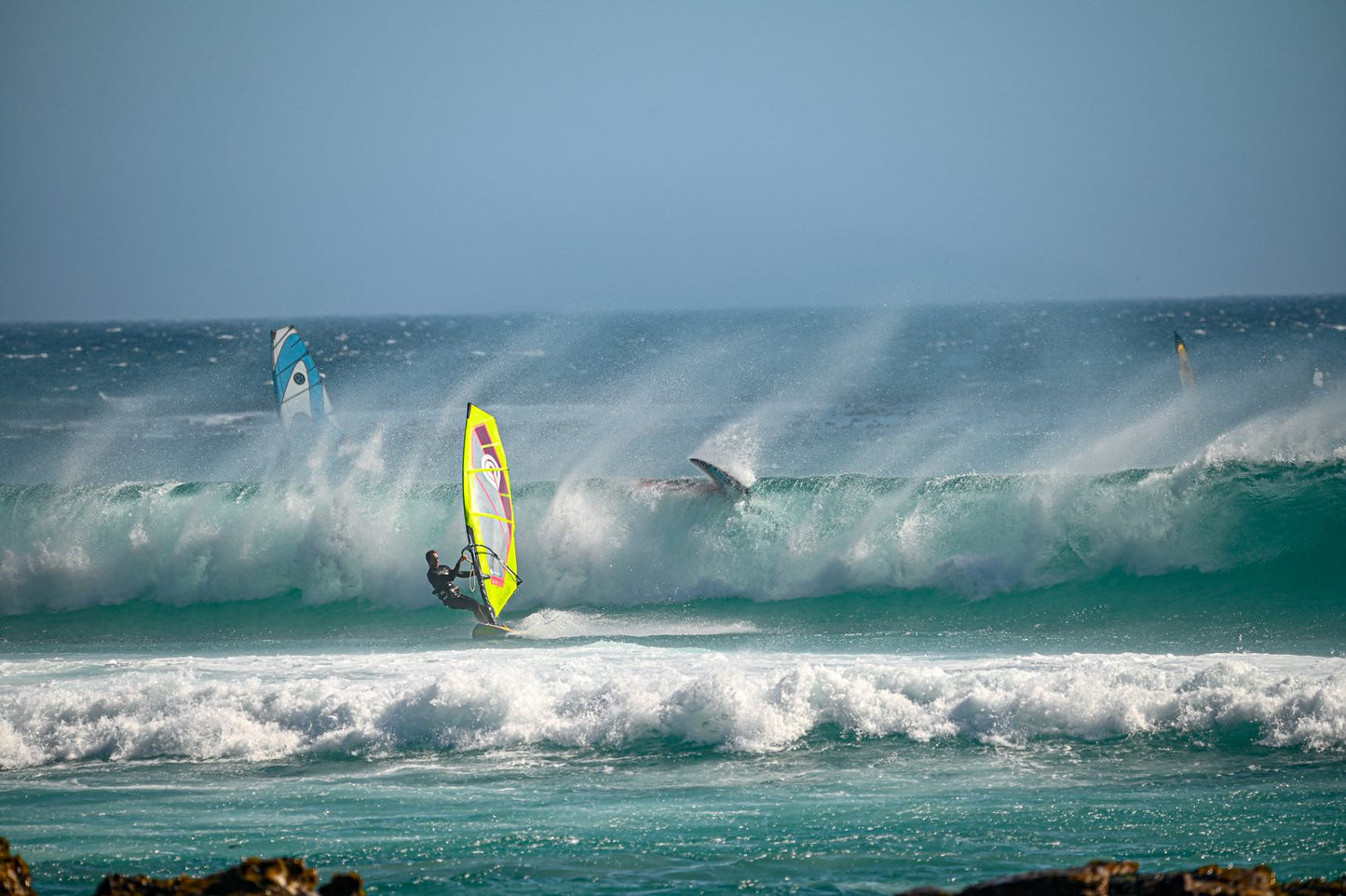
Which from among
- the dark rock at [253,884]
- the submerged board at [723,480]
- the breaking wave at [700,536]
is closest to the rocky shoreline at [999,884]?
the dark rock at [253,884]

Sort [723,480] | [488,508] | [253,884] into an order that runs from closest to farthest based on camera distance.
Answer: [253,884] < [488,508] < [723,480]

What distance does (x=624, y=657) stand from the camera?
1223 cm

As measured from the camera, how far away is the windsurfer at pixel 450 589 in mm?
13000

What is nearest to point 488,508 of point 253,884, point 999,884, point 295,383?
point 253,884

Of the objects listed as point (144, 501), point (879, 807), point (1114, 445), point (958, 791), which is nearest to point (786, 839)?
point (879, 807)

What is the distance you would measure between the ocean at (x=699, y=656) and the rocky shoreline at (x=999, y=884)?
1904 mm

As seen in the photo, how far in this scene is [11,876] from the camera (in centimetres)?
498

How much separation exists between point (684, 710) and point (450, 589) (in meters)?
4.12

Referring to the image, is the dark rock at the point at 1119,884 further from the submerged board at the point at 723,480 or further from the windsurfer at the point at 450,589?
the submerged board at the point at 723,480

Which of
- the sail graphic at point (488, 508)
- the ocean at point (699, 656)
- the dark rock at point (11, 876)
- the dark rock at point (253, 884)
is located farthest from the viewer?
the sail graphic at point (488, 508)

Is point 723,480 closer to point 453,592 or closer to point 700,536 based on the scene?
point 700,536

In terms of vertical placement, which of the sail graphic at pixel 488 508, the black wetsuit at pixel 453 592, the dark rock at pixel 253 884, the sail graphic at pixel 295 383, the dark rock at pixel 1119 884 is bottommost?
the dark rock at pixel 1119 884

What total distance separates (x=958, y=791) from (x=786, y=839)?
142 cm

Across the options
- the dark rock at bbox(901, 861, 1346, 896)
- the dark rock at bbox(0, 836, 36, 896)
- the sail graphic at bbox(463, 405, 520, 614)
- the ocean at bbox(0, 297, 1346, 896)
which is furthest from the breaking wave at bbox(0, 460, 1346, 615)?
the dark rock at bbox(0, 836, 36, 896)
